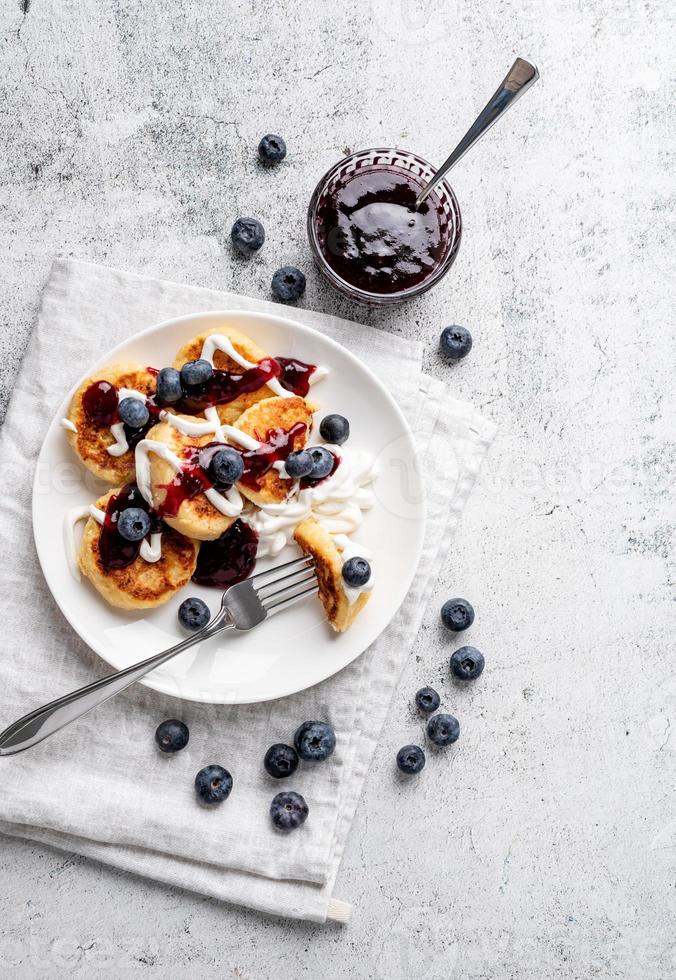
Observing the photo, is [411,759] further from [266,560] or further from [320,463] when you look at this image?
[320,463]

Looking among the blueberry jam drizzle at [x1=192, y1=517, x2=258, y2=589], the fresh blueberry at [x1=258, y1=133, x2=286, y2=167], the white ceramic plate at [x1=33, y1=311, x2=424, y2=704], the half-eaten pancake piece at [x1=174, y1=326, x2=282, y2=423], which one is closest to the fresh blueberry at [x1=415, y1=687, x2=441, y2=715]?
the white ceramic plate at [x1=33, y1=311, x2=424, y2=704]

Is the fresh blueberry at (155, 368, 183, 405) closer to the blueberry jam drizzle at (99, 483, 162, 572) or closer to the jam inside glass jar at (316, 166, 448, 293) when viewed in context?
the blueberry jam drizzle at (99, 483, 162, 572)

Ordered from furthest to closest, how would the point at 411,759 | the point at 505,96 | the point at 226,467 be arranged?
1. the point at 411,759
2. the point at 226,467
3. the point at 505,96

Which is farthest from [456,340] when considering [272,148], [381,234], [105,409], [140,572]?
[140,572]

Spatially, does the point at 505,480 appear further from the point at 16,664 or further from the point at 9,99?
the point at 9,99

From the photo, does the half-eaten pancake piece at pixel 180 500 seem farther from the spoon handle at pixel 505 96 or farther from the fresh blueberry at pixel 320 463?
the spoon handle at pixel 505 96

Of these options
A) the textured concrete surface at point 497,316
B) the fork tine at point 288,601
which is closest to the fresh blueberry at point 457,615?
the textured concrete surface at point 497,316

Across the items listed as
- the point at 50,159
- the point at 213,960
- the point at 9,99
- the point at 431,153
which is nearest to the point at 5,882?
the point at 213,960
